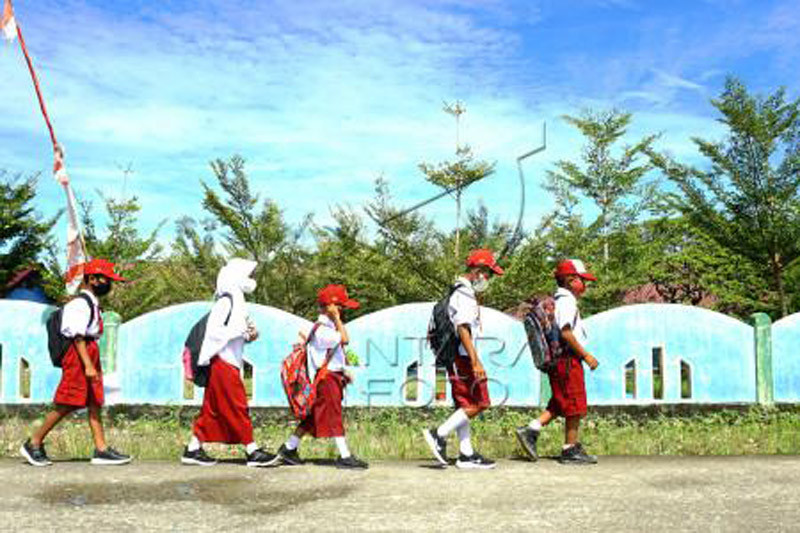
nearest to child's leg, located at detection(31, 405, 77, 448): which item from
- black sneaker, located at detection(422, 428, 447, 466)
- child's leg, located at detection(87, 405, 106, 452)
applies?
child's leg, located at detection(87, 405, 106, 452)

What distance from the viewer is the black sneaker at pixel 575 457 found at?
268 inches

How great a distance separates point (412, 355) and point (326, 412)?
159 inches

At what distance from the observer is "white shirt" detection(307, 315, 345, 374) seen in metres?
6.61

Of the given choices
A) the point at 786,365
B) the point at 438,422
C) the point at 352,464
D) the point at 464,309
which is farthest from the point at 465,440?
the point at 786,365

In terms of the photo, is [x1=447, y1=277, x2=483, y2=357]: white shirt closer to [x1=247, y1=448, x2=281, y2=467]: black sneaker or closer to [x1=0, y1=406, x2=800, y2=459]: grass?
[x1=0, y1=406, x2=800, y2=459]: grass

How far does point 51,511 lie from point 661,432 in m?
6.04

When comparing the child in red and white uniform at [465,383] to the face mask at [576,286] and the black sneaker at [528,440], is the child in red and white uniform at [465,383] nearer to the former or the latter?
the black sneaker at [528,440]

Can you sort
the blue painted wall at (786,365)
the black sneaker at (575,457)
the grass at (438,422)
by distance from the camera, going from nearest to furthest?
the black sneaker at (575,457), the grass at (438,422), the blue painted wall at (786,365)

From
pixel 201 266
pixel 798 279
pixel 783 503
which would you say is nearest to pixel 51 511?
pixel 783 503

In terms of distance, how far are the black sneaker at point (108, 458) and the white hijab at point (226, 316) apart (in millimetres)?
947

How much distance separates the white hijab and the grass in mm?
1255

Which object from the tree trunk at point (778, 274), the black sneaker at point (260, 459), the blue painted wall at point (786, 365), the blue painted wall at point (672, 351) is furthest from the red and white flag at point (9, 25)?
the tree trunk at point (778, 274)

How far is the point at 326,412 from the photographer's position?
6551 mm

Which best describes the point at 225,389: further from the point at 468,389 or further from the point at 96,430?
the point at 468,389
